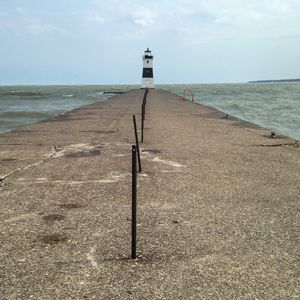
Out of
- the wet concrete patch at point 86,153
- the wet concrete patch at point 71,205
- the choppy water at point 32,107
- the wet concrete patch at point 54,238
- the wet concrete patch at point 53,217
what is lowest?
the choppy water at point 32,107

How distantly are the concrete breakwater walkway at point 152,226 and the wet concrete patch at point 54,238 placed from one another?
0.6 inches

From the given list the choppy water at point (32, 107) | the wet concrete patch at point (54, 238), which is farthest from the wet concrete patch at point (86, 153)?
the choppy water at point (32, 107)

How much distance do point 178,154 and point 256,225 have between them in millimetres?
4605

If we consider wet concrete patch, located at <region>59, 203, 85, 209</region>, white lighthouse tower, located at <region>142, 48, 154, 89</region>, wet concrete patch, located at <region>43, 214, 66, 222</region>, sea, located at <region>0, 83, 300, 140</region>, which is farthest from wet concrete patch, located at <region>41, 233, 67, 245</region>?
white lighthouse tower, located at <region>142, 48, 154, 89</region>

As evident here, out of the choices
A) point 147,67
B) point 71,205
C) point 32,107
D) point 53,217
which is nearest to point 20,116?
point 32,107

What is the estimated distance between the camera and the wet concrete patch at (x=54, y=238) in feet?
14.3

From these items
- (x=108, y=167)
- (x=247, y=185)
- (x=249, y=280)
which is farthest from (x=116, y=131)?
(x=249, y=280)

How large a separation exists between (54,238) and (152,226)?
3.36 feet

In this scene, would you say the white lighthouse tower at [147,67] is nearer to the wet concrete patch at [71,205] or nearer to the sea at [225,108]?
the sea at [225,108]

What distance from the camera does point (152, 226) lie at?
188 inches

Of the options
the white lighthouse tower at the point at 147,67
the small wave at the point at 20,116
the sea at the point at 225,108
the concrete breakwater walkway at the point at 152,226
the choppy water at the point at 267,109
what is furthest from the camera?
the white lighthouse tower at the point at 147,67

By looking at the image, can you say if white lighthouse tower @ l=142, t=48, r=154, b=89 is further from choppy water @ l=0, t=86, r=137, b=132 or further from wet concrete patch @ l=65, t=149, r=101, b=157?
wet concrete patch @ l=65, t=149, r=101, b=157

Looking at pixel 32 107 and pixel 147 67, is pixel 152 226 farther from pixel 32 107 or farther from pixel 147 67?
pixel 147 67

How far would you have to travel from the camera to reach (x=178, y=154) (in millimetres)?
9367
